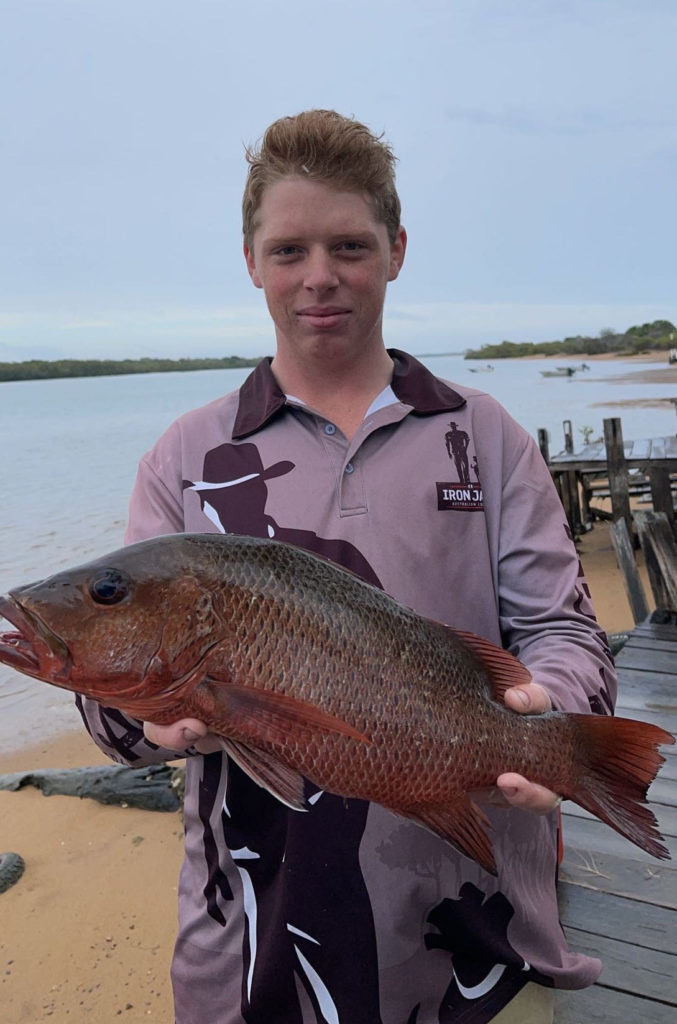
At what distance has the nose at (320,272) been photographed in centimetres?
206

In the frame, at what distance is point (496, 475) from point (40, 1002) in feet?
13.9

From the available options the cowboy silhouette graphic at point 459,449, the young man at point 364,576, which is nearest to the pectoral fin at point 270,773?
the young man at point 364,576

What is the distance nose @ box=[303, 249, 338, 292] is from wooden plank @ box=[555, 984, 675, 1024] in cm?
260

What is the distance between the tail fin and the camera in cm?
177

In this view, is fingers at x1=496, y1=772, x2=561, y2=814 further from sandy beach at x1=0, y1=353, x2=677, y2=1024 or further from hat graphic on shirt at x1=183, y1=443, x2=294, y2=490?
sandy beach at x1=0, y1=353, x2=677, y2=1024

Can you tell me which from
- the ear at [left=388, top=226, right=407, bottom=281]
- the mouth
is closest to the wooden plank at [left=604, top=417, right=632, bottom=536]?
the ear at [left=388, top=226, right=407, bottom=281]

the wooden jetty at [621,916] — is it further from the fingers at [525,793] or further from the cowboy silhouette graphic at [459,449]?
the cowboy silhouette graphic at [459,449]

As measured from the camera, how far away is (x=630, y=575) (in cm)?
764

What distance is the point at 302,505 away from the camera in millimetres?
2074

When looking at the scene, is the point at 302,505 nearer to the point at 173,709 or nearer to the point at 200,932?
the point at 173,709

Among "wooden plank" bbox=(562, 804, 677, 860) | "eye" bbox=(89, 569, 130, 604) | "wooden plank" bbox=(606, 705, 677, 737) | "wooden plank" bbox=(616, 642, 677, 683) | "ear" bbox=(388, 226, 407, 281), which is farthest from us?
"wooden plank" bbox=(616, 642, 677, 683)

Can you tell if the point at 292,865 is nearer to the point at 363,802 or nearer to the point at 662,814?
the point at 363,802

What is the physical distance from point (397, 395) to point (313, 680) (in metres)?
0.92

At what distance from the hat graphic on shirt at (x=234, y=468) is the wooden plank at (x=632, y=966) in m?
2.29
